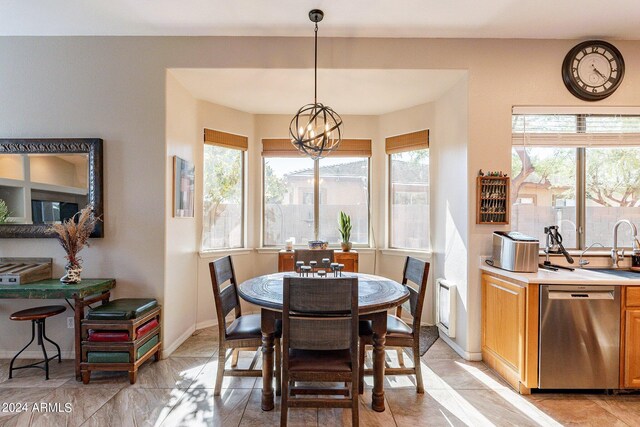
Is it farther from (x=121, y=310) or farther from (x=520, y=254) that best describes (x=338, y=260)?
(x=121, y=310)

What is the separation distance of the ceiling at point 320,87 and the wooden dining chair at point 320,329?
2.17 meters

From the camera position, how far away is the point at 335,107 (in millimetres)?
4031

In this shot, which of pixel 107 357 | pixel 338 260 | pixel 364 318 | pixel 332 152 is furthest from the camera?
pixel 332 152

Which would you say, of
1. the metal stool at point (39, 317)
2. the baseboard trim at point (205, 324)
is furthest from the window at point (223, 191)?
the metal stool at point (39, 317)

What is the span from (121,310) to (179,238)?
0.93m

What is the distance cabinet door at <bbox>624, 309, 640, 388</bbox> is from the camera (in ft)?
7.63

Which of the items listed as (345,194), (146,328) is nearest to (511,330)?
(345,194)

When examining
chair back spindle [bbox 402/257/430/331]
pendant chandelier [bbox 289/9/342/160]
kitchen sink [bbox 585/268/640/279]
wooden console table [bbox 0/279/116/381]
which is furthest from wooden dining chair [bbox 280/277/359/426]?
kitchen sink [bbox 585/268/640/279]

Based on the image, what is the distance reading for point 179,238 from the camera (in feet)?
10.8

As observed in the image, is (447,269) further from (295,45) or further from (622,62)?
(295,45)

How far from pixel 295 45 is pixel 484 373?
134 inches

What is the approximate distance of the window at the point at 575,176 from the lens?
9.93ft

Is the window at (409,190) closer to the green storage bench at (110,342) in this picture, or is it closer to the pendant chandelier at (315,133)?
the pendant chandelier at (315,133)

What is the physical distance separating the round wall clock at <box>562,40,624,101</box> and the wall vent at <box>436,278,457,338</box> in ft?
7.16
